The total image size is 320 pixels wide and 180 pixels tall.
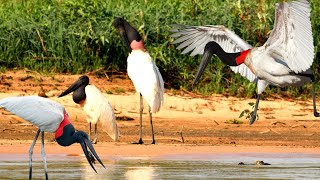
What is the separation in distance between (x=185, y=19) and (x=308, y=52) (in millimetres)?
3898

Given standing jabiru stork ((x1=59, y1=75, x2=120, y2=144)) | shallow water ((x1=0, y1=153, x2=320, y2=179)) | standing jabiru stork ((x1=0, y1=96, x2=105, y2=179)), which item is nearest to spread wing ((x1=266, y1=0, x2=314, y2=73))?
shallow water ((x1=0, y1=153, x2=320, y2=179))

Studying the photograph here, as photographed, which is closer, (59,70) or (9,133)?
(9,133)

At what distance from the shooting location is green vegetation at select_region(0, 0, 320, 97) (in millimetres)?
14461

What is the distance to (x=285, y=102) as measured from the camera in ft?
47.1

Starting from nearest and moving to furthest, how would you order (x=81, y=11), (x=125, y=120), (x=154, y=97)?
1. (x=154, y=97)
2. (x=125, y=120)
3. (x=81, y=11)

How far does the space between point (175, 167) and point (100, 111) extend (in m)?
2.03

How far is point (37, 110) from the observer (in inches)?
372

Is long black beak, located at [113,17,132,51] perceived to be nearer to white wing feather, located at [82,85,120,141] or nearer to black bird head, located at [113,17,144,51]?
black bird head, located at [113,17,144,51]

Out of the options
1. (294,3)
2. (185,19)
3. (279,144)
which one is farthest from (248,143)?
(185,19)

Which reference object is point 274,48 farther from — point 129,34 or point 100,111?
point 129,34

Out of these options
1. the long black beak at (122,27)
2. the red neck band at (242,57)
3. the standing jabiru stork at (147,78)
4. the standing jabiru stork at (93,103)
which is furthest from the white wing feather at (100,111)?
the red neck band at (242,57)

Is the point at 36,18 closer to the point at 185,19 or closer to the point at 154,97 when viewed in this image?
the point at 185,19

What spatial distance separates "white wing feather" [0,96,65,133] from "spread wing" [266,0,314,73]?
258 centimetres

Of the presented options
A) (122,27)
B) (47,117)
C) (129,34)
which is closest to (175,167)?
(47,117)
